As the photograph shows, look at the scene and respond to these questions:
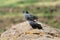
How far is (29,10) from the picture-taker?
30.3 meters

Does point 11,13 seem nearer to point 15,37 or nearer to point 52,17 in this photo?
point 52,17

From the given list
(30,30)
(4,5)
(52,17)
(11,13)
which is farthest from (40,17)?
(30,30)

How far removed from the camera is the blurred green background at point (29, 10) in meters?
27.7

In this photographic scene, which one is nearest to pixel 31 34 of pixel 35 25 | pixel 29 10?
pixel 35 25

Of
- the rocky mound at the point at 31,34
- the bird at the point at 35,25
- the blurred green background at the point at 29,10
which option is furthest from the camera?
the blurred green background at the point at 29,10

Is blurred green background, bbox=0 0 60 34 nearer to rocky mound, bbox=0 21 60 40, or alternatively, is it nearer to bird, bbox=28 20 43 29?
rocky mound, bbox=0 21 60 40

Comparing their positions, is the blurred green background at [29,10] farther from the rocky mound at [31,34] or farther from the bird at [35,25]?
the bird at [35,25]

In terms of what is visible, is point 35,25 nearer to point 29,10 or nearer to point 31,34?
point 31,34

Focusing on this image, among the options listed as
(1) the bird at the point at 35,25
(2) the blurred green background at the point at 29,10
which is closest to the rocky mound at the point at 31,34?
(1) the bird at the point at 35,25

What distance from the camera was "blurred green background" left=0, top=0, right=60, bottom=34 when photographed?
91.0 feet

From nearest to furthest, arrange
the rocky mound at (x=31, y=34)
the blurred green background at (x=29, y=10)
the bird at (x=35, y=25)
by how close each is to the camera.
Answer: the rocky mound at (x=31, y=34), the bird at (x=35, y=25), the blurred green background at (x=29, y=10)

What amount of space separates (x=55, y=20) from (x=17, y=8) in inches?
209

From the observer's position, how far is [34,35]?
1134 cm

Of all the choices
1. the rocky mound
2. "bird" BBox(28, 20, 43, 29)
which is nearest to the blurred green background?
the rocky mound
